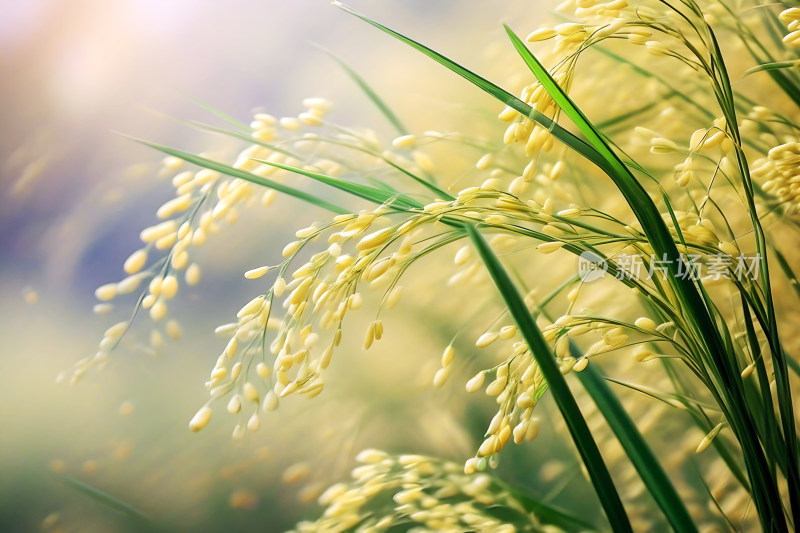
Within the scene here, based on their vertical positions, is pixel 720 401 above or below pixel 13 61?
below


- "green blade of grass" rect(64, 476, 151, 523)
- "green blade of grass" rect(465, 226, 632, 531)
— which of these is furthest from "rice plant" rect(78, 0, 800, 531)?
"green blade of grass" rect(64, 476, 151, 523)

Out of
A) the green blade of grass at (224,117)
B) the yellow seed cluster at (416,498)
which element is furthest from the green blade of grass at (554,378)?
the green blade of grass at (224,117)

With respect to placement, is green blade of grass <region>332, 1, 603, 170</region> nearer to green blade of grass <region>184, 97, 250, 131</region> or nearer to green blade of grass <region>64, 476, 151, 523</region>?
green blade of grass <region>184, 97, 250, 131</region>

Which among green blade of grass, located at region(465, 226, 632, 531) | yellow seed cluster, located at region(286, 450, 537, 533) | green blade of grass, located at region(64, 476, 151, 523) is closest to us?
green blade of grass, located at region(465, 226, 632, 531)

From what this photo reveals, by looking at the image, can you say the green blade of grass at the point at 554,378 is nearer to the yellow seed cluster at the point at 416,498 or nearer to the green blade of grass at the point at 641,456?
the green blade of grass at the point at 641,456

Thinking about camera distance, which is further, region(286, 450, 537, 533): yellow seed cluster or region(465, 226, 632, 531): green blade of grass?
region(286, 450, 537, 533): yellow seed cluster

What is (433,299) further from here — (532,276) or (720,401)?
(720,401)

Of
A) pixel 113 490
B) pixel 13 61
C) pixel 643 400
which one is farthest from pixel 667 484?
pixel 13 61
